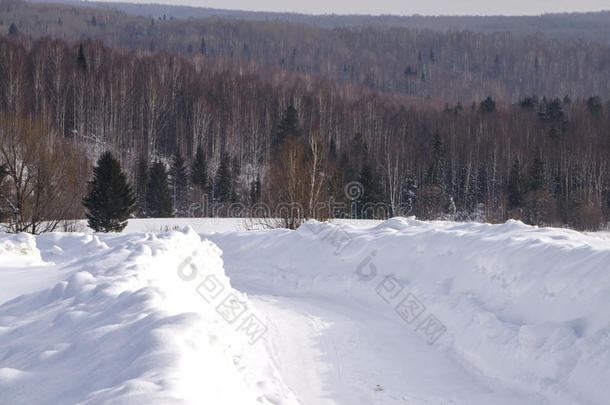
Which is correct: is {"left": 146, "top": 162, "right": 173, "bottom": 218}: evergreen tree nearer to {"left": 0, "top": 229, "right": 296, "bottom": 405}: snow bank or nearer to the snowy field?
the snowy field

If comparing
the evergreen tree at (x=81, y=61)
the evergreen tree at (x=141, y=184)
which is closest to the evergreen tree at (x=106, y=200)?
the evergreen tree at (x=141, y=184)

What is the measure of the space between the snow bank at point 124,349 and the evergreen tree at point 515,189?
40407 millimetres

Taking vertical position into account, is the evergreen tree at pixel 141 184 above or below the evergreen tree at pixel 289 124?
below

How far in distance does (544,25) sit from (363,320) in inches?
8830

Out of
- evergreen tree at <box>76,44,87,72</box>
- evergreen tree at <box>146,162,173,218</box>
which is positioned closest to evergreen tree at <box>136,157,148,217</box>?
evergreen tree at <box>146,162,173,218</box>

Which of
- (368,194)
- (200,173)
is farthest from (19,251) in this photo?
(200,173)

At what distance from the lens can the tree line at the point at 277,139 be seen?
41.0 m

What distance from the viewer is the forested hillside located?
336ft

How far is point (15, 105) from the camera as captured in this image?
4450 cm

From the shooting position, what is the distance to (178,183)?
4394 cm

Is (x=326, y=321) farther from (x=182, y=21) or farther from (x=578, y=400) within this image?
(x=182, y=21)

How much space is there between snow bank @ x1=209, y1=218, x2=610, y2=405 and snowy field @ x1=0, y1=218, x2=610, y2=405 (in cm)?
2

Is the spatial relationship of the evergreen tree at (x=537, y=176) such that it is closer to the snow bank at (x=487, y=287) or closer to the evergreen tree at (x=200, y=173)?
the evergreen tree at (x=200, y=173)

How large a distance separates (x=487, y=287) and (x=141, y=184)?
36823mm
